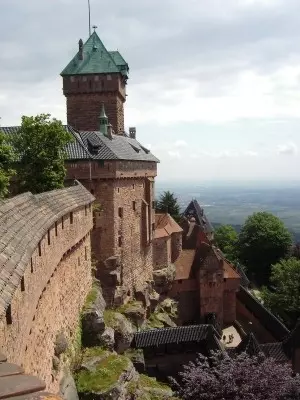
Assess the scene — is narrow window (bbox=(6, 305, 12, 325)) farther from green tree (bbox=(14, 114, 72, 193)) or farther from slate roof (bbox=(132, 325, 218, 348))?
slate roof (bbox=(132, 325, 218, 348))

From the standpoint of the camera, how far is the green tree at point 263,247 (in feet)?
199

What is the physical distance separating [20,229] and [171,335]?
22280mm

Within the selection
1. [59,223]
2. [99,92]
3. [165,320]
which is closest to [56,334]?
[59,223]

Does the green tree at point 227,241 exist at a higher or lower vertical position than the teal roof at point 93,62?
lower

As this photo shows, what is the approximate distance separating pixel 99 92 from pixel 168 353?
19505 mm

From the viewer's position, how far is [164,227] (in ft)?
132

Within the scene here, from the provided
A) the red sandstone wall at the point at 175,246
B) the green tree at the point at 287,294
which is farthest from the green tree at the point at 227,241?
the red sandstone wall at the point at 175,246

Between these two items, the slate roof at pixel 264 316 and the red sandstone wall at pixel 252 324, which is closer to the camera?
the slate roof at pixel 264 316

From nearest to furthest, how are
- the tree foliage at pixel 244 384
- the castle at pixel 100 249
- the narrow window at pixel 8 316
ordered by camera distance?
the narrow window at pixel 8 316 → the castle at pixel 100 249 → the tree foliage at pixel 244 384

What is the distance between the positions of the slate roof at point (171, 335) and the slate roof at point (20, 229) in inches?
601

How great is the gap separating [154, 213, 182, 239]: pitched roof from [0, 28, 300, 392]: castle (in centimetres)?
11

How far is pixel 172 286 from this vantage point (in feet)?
127

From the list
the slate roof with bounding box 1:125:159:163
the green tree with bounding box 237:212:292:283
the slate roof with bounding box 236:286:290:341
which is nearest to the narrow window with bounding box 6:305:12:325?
the slate roof with bounding box 1:125:159:163

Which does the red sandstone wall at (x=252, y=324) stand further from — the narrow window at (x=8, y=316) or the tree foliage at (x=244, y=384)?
the narrow window at (x=8, y=316)
